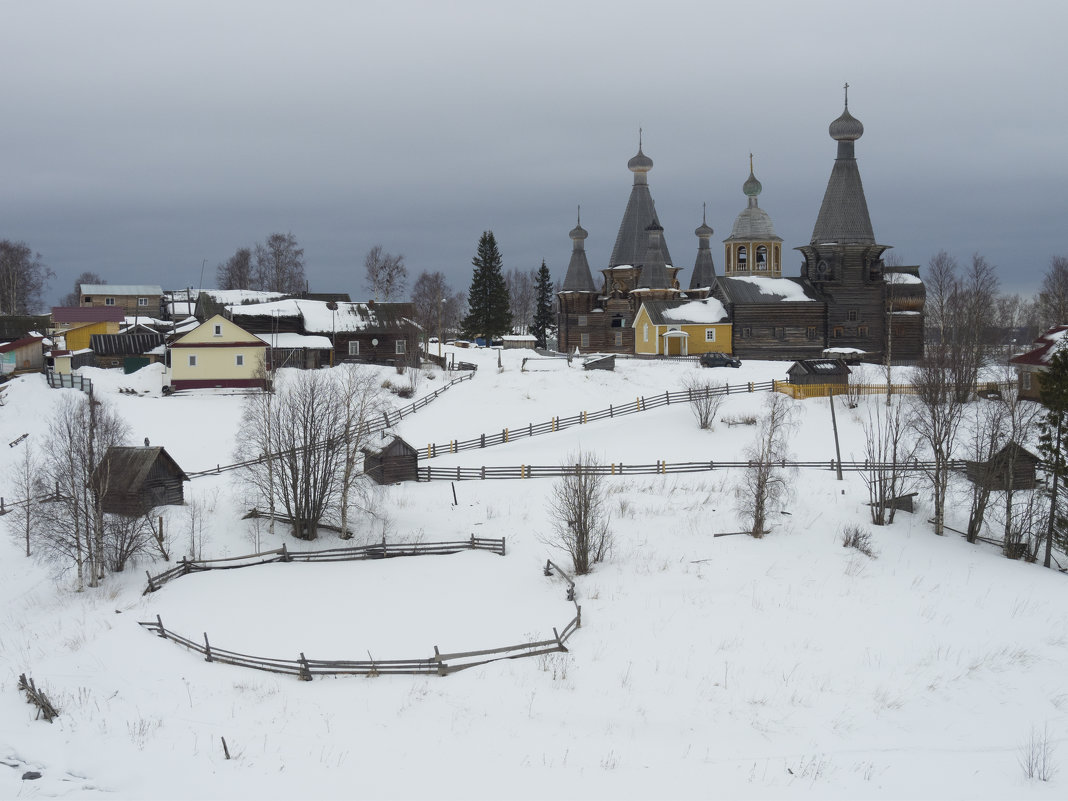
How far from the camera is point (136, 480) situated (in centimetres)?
2938

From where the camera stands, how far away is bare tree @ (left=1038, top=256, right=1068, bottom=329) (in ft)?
195

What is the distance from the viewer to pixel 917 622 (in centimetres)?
2394

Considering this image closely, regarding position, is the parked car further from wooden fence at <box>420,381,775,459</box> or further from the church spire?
the church spire

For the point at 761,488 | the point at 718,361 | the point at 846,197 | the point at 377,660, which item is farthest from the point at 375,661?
the point at 846,197

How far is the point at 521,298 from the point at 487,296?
47.5m

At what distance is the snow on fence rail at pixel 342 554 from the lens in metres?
27.2

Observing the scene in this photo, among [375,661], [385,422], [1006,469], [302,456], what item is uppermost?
[385,422]

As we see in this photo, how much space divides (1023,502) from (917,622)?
1175 cm

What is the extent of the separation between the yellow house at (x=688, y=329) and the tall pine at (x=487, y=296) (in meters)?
13.9

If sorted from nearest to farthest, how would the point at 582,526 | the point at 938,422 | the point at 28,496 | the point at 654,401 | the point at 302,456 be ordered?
the point at 582,526 < the point at 28,496 < the point at 302,456 < the point at 938,422 < the point at 654,401

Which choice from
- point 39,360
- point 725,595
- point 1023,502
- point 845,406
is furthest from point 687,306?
point 39,360

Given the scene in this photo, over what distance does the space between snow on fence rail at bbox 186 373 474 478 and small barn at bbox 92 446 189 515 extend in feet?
8.71

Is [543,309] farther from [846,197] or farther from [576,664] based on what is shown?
[576,664]

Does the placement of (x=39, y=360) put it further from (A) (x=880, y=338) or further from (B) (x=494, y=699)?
(A) (x=880, y=338)
